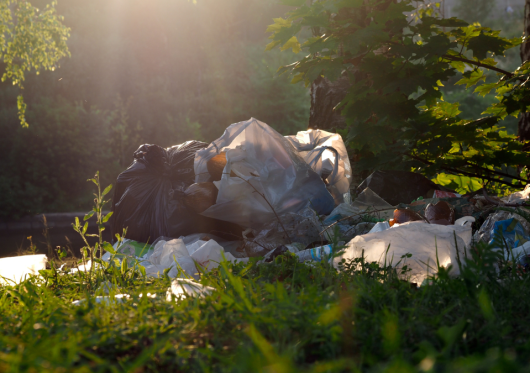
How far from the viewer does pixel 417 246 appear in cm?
148

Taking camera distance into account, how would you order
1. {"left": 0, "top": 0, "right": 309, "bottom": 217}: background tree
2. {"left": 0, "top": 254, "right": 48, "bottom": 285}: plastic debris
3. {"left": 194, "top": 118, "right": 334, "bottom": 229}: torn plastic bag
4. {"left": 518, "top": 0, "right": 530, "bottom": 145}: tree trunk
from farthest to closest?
{"left": 0, "top": 0, "right": 309, "bottom": 217}: background tree → {"left": 518, "top": 0, "right": 530, "bottom": 145}: tree trunk → {"left": 194, "top": 118, "right": 334, "bottom": 229}: torn plastic bag → {"left": 0, "top": 254, "right": 48, "bottom": 285}: plastic debris

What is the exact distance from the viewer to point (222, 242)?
2.98 metres

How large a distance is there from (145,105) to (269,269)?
39.7 ft

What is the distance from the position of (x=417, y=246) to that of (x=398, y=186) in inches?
78.5

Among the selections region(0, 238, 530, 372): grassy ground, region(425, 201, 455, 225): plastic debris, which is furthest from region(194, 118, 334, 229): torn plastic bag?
region(0, 238, 530, 372): grassy ground

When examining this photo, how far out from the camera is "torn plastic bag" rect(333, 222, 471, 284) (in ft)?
4.68

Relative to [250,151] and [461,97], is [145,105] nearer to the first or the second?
[250,151]

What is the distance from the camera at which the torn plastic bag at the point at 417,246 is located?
143 centimetres

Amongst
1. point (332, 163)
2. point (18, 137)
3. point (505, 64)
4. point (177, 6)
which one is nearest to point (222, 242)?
point (332, 163)

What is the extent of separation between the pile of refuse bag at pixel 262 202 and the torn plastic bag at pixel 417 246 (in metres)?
0.37

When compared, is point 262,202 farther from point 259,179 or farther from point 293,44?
point 293,44

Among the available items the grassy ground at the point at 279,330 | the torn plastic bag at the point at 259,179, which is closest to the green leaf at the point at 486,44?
the torn plastic bag at the point at 259,179

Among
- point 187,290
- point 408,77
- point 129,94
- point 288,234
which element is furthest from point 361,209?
point 129,94

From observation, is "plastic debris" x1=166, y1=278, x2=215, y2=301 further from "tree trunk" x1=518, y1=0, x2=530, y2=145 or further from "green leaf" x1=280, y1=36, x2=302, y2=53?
"tree trunk" x1=518, y1=0, x2=530, y2=145
